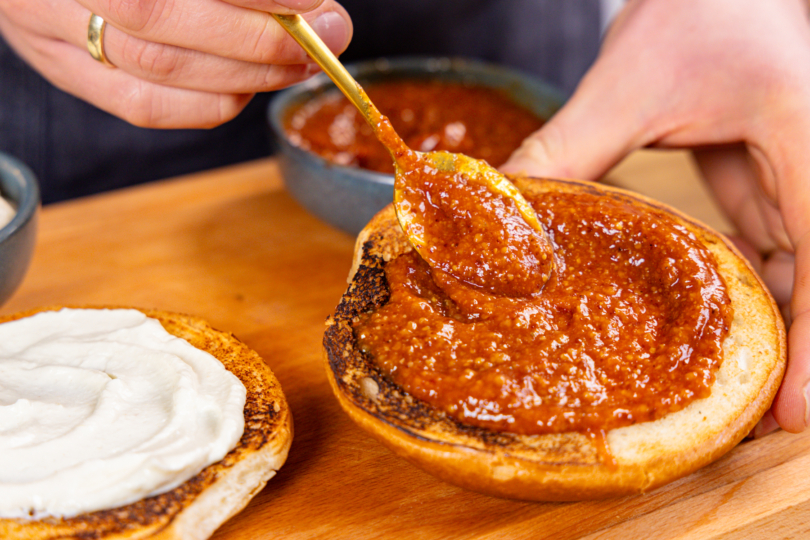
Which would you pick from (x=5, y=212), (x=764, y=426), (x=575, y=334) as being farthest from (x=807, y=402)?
A: (x=5, y=212)

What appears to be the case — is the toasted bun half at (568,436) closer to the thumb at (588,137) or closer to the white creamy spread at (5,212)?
the thumb at (588,137)

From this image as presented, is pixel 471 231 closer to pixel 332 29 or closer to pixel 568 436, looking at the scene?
pixel 568 436

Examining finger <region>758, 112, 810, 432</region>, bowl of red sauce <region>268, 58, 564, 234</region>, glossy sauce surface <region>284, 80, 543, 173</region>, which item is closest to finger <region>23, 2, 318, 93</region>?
bowl of red sauce <region>268, 58, 564, 234</region>

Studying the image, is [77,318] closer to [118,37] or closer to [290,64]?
[118,37]

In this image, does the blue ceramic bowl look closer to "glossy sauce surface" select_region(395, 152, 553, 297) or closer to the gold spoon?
the gold spoon

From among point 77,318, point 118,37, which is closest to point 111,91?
point 118,37

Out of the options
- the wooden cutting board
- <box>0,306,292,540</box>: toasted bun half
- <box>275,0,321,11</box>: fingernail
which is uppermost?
<box>275,0,321,11</box>: fingernail
